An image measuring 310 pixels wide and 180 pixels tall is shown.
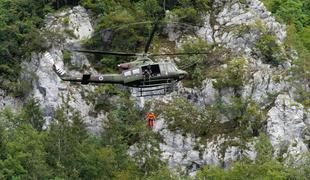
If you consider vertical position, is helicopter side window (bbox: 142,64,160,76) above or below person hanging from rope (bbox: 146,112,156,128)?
above

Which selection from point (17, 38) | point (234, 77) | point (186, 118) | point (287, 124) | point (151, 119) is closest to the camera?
point (287, 124)

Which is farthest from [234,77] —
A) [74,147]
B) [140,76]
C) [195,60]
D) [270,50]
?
[140,76]

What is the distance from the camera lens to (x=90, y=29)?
6938cm

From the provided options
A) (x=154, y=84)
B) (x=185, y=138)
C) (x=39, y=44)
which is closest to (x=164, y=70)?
(x=154, y=84)

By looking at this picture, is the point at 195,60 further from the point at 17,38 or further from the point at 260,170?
the point at 17,38

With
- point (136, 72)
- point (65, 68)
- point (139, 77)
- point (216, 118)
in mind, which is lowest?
point (216, 118)

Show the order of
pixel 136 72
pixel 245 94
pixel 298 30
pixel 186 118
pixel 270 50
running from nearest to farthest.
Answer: pixel 136 72, pixel 186 118, pixel 245 94, pixel 270 50, pixel 298 30

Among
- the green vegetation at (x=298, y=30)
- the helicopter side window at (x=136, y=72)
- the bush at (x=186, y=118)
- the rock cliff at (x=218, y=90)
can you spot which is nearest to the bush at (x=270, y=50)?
the rock cliff at (x=218, y=90)

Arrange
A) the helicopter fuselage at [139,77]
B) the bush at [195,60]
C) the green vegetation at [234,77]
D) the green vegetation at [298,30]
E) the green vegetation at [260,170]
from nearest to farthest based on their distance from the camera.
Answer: the helicopter fuselage at [139,77]
the green vegetation at [260,170]
the green vegetation at [234,77]
the green vegetation at [298,30]
the bush at [195,60]

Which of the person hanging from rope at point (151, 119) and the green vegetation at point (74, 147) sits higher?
the person hanging from rope at point (151, 119)

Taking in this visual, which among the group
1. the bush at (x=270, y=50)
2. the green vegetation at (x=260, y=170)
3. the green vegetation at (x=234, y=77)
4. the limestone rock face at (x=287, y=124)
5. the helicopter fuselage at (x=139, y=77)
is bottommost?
the green vegetation at (x=260, y=170)

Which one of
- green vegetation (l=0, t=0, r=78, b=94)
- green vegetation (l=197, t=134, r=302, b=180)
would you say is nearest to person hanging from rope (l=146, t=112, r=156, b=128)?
green vegetation (l=197, t=134, r=302, b=180)

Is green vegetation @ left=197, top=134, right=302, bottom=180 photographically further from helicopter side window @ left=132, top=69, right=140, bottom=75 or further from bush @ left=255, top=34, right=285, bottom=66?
helicopter side window @ left=132, top=69, right=140, bottom=75

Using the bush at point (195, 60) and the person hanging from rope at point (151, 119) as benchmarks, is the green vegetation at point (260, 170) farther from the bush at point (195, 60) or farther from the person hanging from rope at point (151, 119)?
the bush at point (195, 60)
